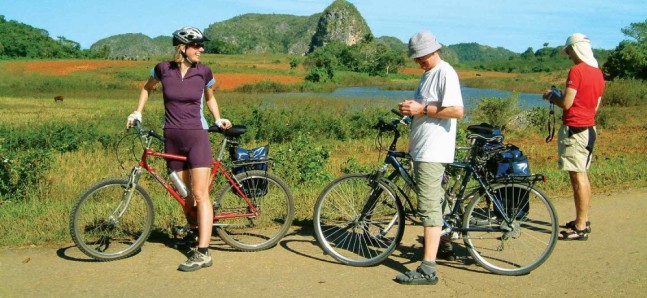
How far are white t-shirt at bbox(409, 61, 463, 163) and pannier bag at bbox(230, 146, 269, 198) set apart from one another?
1575mm

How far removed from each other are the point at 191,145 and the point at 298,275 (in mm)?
1373

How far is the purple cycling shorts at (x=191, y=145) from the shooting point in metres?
5.23

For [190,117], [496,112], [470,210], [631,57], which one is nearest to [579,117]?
[470,210]

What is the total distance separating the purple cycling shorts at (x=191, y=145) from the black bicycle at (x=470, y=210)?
3.43 ft

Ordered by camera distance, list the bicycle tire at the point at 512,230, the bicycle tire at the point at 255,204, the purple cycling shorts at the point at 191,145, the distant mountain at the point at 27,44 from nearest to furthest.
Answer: the bicycle tire at the point at 512,230, the purple cycling shorts at the point at 191,145, the bicycle tire at the point at 255,204, the distant mountain at the point at 27,44

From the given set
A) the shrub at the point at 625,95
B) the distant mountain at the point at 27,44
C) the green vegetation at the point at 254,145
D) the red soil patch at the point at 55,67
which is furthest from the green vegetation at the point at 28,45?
the shrub at the point at 625,95

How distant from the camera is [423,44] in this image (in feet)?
15.5

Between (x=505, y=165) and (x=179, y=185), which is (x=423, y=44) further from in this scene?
(x=179, y=185)

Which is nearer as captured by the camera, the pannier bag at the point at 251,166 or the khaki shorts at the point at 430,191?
the khaki shorts at the point at 430,191

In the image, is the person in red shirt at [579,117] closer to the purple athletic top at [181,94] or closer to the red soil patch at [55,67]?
the purple athletic top at [181,94]

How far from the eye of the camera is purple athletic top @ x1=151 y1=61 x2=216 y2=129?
203 inches

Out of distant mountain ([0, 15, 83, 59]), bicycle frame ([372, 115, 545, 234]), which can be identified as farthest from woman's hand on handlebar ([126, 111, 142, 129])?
distant mountain ([0, 15, 83, 59])

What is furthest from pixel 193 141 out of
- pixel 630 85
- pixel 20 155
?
pixel 630 85

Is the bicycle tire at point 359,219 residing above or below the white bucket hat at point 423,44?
below
